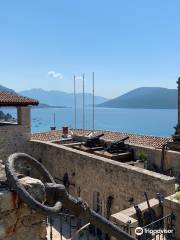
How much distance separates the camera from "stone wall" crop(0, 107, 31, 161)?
16.8m

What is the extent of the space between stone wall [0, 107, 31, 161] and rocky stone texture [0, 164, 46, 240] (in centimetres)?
1380

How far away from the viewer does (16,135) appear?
56.7ft

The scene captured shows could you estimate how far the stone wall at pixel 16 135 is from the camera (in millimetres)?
16750

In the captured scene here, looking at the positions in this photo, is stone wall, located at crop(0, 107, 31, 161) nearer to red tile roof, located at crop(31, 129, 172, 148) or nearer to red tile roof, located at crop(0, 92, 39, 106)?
red tile roof, located at crop(0, 92, 39, 106)

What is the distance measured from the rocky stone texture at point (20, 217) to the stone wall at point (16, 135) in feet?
45.3

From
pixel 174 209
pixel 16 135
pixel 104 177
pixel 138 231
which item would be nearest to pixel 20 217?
pixel 138 231

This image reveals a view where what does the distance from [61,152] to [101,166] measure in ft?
11.1

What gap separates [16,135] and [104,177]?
6.97 m

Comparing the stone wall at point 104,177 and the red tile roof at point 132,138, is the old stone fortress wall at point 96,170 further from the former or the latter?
the red tile roof at point 132,138

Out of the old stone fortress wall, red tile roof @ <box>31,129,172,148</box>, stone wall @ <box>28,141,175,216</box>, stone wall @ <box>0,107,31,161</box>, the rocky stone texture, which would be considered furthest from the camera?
red tile roof @ <box>31,129,172,148</box>

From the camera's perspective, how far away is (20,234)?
323 centimetres

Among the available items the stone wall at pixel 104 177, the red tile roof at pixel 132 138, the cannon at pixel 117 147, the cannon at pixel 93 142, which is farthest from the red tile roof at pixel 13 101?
the cannon at pixel 117 147

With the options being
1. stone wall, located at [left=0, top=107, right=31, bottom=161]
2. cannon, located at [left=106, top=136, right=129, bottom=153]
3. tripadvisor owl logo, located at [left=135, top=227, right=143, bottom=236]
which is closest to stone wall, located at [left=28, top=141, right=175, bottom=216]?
stone wall, located at [left=0, top=107, right=31, bottom=161]

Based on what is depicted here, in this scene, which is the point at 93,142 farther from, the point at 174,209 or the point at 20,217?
the point at 20,217
